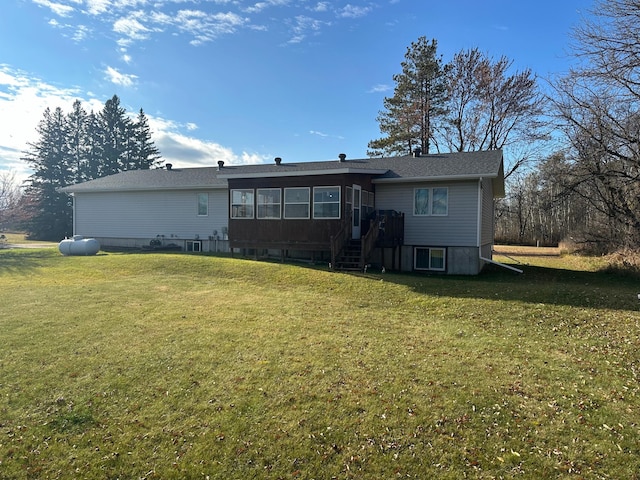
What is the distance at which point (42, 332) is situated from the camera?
6797 millimetres

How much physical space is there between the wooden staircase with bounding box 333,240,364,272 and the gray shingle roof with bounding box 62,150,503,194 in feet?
8.65

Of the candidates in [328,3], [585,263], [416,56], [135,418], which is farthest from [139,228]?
[416,56]

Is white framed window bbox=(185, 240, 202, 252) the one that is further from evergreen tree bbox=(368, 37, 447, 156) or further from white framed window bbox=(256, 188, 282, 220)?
evergreen tree bbox=(368, 37, 447, 156)

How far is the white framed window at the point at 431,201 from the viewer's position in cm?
1476

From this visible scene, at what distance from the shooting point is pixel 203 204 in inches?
767

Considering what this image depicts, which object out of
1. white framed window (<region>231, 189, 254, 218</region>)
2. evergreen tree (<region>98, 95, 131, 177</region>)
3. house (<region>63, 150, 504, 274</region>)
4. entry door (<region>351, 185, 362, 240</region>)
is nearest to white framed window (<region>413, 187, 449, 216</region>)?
house (<region>63, 150, 504, 274</region>)

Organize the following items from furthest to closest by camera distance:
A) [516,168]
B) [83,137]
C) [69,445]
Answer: [83,137] < [516,168] < [69,445]

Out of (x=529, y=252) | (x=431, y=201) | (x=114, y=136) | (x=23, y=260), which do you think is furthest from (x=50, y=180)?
(x=529, y=252)

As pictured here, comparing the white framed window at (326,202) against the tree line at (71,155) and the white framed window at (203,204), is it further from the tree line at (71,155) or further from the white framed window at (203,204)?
the tree line at (71,155)

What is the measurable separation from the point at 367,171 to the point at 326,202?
1875 mm

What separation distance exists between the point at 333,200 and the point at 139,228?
485 inches

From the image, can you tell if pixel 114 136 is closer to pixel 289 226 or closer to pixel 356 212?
pixel 289 226

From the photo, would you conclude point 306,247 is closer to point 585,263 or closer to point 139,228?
point 139,228

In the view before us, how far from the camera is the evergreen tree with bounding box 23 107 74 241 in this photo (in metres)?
39.0
